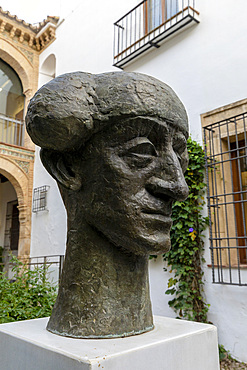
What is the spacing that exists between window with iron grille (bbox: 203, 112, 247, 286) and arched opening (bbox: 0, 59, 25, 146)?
6440mm

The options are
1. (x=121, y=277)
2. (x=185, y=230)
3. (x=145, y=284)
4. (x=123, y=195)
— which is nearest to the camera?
(x=123, y=195)

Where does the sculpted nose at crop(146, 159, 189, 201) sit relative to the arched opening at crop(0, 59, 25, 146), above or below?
below

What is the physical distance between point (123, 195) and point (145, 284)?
475 mm

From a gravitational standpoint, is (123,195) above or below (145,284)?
above

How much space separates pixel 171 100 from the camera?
4.42ft

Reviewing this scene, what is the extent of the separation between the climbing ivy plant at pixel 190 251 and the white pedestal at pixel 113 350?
254 centimetres

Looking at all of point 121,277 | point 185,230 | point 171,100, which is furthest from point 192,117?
point 121,277

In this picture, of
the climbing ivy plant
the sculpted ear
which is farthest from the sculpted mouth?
the climbing ivy plant

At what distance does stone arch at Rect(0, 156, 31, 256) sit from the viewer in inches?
321

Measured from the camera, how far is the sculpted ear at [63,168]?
4.33 ft

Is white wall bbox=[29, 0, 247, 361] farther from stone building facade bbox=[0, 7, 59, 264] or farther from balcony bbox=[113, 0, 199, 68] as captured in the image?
stone building facade bbox=[0, 7, 59, 264]

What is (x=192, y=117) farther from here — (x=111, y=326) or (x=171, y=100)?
(x=111, y=326)

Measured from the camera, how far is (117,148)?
1255 mm

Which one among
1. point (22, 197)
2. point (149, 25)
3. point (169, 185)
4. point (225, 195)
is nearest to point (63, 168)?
point (169, 185)
